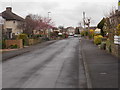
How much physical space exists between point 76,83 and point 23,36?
1075 inches

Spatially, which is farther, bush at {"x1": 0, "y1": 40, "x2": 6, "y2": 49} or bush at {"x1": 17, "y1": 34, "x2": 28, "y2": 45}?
bush at {"x1": 17, "y1": 34, "x2": 28, "y2": 45}

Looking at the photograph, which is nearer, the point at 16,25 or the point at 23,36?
the point at 23,36

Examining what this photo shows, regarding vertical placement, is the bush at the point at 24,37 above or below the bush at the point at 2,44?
above

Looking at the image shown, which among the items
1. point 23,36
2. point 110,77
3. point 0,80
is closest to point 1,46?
point 23,36

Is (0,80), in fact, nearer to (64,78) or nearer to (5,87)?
(5,87)

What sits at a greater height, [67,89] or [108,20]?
[108,20]

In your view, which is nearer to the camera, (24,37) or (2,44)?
(2,44)

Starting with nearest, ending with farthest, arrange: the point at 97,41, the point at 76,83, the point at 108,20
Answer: the point at 76,83, the point at 108,20, the point at 97,41

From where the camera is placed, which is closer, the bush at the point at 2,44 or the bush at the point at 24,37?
the bush at the point at 2,44

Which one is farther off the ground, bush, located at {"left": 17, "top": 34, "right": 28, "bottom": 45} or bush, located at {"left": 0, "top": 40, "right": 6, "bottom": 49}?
bush, located at {"left": 17, "top": 34, "right": 28, "bottom": 45}

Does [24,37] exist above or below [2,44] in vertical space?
above

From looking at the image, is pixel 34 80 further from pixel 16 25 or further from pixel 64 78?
pixel 16 25

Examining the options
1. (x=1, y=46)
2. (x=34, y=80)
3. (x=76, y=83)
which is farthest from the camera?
(x=1, y=46)

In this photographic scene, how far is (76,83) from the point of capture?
341 inches
